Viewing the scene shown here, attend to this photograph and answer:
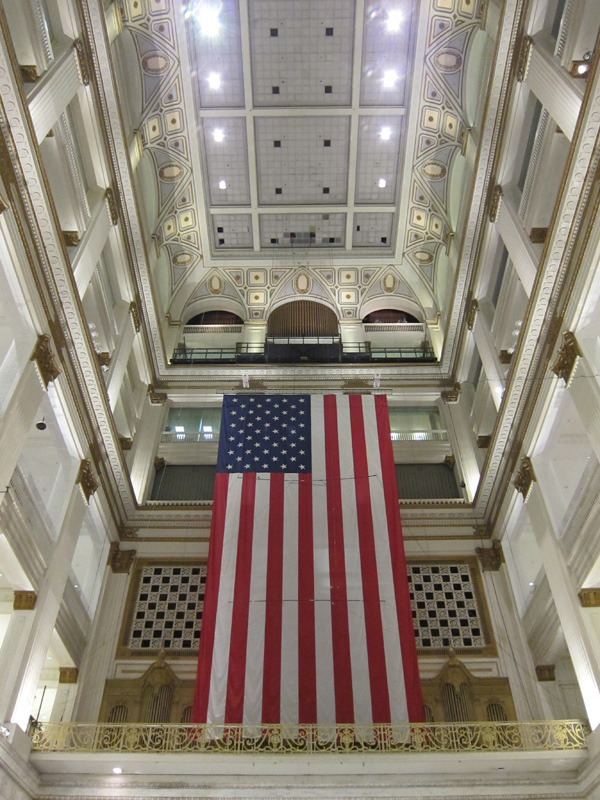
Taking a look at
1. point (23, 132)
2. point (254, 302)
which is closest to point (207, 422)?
point (254, 302)

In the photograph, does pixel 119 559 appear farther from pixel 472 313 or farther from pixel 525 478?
pixel 472 313

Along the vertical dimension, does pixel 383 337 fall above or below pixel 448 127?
below

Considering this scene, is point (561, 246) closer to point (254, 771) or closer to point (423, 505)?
point (423, 505)

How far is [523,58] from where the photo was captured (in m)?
11.7

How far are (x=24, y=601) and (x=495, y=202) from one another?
37.1 feet

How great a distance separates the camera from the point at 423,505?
1459 cm

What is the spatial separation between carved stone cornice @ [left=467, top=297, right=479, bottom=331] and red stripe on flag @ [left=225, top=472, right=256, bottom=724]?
22.0 ft

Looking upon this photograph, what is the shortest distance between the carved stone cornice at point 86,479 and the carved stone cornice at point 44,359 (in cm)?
218

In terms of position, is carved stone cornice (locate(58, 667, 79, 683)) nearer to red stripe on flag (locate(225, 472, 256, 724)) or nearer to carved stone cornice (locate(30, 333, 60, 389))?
red stripe on flag (locate(225, 472, 256, 724))

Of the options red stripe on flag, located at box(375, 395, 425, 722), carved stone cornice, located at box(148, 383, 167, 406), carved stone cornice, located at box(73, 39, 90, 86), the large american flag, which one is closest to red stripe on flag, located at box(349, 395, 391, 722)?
the large american flag

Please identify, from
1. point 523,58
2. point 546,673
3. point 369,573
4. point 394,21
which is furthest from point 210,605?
point 394,21

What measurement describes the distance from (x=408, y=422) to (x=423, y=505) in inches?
129

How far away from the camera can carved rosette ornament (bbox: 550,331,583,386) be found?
9.73 m

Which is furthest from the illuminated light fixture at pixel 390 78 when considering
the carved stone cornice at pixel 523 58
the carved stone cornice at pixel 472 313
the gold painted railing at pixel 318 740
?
the gold painted railing at pixel 318 740
